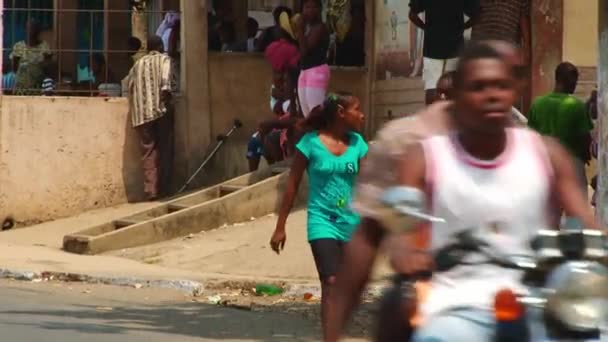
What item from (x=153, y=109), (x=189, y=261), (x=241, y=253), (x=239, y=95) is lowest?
(x=189, y=261)

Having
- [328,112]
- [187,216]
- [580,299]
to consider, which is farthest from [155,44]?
[580,299]

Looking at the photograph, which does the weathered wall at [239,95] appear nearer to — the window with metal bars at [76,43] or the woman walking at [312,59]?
the window with metal bars at [76,43]

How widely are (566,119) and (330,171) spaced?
297 centimetres

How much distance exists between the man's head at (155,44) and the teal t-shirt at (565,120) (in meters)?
8.12

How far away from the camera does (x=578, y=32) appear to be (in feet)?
54.0

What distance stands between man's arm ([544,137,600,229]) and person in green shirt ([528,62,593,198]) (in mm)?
7104

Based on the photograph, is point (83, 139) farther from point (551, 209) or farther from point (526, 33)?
point (551, 209)

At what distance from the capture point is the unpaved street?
1084cm

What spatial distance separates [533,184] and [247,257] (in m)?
11.4

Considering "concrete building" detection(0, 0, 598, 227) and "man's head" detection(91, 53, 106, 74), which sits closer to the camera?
"concrete building" detection(0, 0, 598, 227)

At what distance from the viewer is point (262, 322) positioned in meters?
11.9

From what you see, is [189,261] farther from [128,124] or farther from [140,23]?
[140,23]

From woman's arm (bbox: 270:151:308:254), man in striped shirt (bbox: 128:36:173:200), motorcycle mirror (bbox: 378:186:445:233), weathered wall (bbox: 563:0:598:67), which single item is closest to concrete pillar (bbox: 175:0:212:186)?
man in striped shirt (bbox: 128:36:173:200)

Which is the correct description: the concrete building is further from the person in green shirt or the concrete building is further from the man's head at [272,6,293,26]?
the person in green shirt
